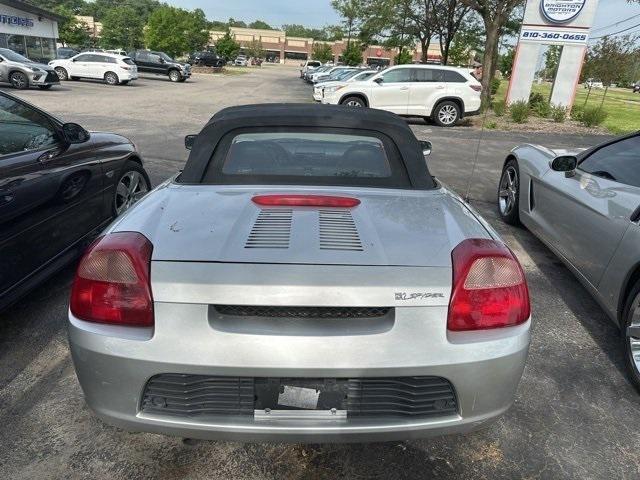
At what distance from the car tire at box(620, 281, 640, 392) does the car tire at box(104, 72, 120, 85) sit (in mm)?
27930

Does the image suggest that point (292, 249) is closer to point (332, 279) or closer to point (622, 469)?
point (332, 279)

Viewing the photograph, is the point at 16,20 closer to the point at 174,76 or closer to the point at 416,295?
the point at 174,76

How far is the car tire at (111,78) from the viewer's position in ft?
84.6

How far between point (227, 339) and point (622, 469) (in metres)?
1.95

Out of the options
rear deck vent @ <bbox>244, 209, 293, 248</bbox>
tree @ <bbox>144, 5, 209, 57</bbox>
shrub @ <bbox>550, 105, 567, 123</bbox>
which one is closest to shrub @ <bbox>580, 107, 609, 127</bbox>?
shrub @ <bbox>550, 105, 567, 123</bbox>

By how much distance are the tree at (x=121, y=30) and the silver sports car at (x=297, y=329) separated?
72969 mm

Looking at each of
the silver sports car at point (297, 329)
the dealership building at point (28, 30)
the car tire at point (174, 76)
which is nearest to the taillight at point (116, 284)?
the silver sports car at point (297, 329)

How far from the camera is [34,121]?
3.60 m

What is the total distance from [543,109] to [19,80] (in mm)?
20884

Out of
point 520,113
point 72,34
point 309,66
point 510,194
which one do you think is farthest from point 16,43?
point 72,34

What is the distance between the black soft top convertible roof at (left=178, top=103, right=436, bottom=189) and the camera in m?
2.58

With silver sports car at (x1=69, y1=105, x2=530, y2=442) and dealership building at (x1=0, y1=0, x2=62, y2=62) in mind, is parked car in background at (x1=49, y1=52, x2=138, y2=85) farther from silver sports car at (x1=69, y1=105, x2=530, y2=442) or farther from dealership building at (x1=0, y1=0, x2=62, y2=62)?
Result: silver sports car at (x1=69, y1=105, x2=530, y2=442)

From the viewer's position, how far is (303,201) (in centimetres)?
216

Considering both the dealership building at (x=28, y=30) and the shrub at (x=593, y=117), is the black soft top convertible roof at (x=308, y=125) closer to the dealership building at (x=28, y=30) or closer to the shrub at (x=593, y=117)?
the shrub at (x=593, y=117)
